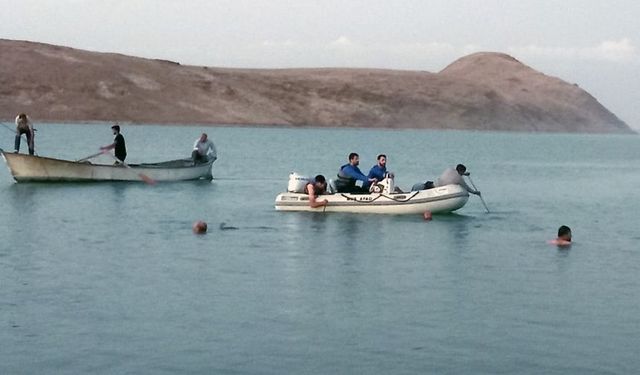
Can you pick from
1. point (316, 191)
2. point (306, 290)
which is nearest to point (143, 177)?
point (316, 191)

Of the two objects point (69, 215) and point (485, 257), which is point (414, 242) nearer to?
point (485, 257)

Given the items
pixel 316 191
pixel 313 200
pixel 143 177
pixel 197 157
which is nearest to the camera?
pixel 313 200

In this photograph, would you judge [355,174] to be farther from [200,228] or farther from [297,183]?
[200,228]

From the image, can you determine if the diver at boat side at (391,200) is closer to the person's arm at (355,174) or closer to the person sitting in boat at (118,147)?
the person's arm at (355,174)

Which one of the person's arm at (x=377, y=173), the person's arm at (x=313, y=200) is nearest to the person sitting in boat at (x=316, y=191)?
the person's arm at (x=313, y=200)

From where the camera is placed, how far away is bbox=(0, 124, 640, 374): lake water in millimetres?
16156

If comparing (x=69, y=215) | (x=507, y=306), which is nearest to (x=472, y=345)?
(x=507, y=306)

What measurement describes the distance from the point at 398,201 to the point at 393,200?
15 centimetres

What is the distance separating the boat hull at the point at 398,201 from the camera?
34.4 m

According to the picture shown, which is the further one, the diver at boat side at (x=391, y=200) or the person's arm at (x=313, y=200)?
the person's arm at (x=313, y=200)

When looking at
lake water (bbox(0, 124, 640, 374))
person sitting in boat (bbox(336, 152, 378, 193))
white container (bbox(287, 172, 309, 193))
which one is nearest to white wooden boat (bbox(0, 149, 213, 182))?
lake water (bbox(0, 124, 640, 374))

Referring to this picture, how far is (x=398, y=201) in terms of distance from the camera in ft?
113

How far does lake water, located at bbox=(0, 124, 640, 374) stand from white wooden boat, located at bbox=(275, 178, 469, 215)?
16.0 inches

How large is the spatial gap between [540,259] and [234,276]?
7684 mm
